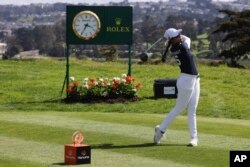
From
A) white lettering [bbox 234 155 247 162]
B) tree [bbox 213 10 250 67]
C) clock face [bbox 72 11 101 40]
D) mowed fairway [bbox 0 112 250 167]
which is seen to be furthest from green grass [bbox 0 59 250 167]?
tree [bbox 213 10 250 67]

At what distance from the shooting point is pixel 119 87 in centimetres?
2422

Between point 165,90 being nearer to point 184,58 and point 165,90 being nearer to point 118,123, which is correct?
point 118,123

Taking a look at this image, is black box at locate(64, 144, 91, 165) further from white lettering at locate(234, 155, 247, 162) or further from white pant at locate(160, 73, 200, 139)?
white pant at locate(160, 73, 200, 139)

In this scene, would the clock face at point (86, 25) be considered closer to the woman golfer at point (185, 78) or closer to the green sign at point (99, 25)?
the green sign at point (99, 25)

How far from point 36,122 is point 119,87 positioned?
255 inches

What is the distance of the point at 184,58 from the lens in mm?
13898

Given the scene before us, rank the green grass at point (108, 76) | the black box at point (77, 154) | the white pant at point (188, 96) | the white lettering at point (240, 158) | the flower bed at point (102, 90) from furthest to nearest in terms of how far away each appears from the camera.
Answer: the flower bed at point (102, 90), the green grass at point (108, 76), the white pant at point (188, 96), the black box at point (77, 154), the white lettering at point (240, 158)

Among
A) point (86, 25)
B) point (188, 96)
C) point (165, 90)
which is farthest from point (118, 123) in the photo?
point (86, 25)

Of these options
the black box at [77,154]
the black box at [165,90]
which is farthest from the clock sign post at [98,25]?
the black box at [77,154]

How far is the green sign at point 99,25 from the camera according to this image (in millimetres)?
25297

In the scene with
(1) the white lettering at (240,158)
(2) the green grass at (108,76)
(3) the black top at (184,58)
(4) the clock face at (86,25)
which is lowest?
(1) the white lettering at (240,158)

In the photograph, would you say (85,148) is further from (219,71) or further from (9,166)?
(219,71)

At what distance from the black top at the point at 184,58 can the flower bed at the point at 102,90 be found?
10.1m

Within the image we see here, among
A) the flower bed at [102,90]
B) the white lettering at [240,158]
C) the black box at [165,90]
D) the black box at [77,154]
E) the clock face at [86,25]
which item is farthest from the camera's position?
the clock face at [86,25]
